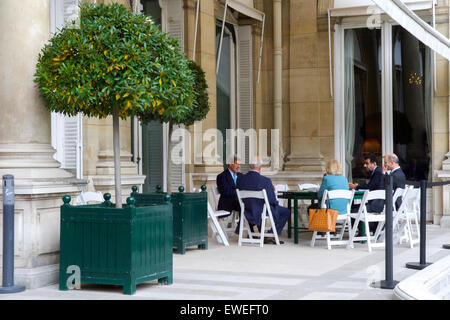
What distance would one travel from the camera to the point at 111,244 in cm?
532

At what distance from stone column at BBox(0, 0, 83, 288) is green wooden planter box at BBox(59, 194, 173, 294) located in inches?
10.4

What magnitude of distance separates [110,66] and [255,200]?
3777mm

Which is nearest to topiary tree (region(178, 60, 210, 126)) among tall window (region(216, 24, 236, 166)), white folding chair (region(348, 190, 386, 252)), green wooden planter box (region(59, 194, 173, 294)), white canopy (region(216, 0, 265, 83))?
white folding chair (region(348, 190, 386, 252))

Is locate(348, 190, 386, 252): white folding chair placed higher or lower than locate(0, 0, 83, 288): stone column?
lower

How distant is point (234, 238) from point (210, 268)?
2727mm

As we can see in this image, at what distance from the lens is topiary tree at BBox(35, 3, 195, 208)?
17.1 feet

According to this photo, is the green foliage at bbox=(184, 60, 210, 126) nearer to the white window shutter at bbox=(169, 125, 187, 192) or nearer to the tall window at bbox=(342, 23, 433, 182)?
the white window shutter at bbox=(169, 125, 187, 192)

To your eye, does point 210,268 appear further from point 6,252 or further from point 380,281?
point 6,252

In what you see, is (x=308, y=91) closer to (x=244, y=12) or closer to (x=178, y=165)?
(x=244, y=12)

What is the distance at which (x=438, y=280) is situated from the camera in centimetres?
557

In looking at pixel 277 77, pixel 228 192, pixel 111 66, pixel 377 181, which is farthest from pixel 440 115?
pixel 111 66

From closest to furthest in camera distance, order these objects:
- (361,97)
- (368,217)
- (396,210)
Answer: (368,217) < (396,210) < (361,97)

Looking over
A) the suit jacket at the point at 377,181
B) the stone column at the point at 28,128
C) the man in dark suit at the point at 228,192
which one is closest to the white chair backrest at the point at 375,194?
the suit jacket at the point at 377,181

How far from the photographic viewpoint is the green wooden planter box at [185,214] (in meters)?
7.68
